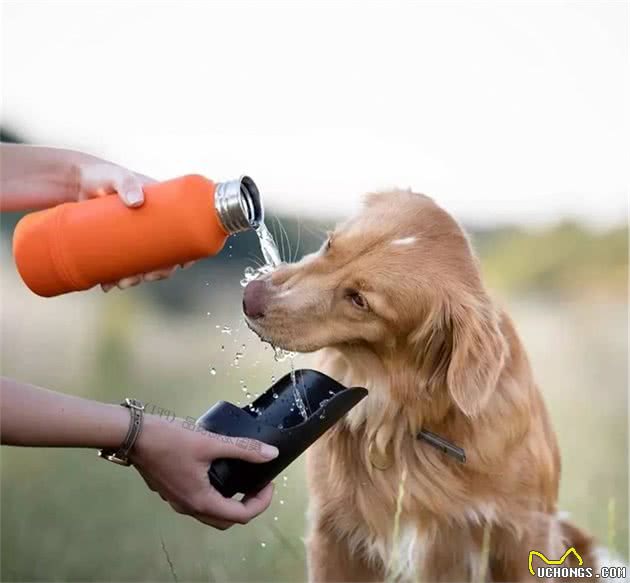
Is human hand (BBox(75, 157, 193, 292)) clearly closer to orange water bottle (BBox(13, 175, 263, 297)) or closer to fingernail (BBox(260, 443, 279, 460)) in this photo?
orange water bottle (BBox(13, 175, 263, 297))

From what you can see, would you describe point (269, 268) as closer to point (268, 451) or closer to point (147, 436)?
point (268, 451)

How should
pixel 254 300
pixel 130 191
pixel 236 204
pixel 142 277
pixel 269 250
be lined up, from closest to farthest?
pixel 236 204 < pixel 130 191 < pixel 142 277 < pixel 254 300 < pixel 269 250

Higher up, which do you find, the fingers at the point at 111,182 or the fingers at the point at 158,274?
the fingers at the point at 111,182

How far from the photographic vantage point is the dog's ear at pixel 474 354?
231 cm

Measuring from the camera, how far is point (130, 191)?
6.48 ft

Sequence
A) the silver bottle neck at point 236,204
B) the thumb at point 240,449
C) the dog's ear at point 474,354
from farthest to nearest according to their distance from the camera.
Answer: the dog's ear at point 474,354 → the thumb at point 240,449 → the silver bottle neck at point 236,204

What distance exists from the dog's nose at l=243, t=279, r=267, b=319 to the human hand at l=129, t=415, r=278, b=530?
0.42 metres

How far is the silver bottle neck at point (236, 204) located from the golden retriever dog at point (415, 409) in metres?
0.48

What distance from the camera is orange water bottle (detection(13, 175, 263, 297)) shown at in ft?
6.23

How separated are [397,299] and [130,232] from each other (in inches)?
30.0

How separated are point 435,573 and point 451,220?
101 cm

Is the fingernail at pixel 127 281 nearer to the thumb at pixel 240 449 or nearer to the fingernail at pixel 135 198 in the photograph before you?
the fingernail at pixel 135 198

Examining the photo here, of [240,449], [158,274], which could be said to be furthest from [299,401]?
[158,274]

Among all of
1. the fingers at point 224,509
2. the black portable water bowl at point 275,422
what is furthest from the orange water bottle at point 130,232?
the fingers at point 224,509
